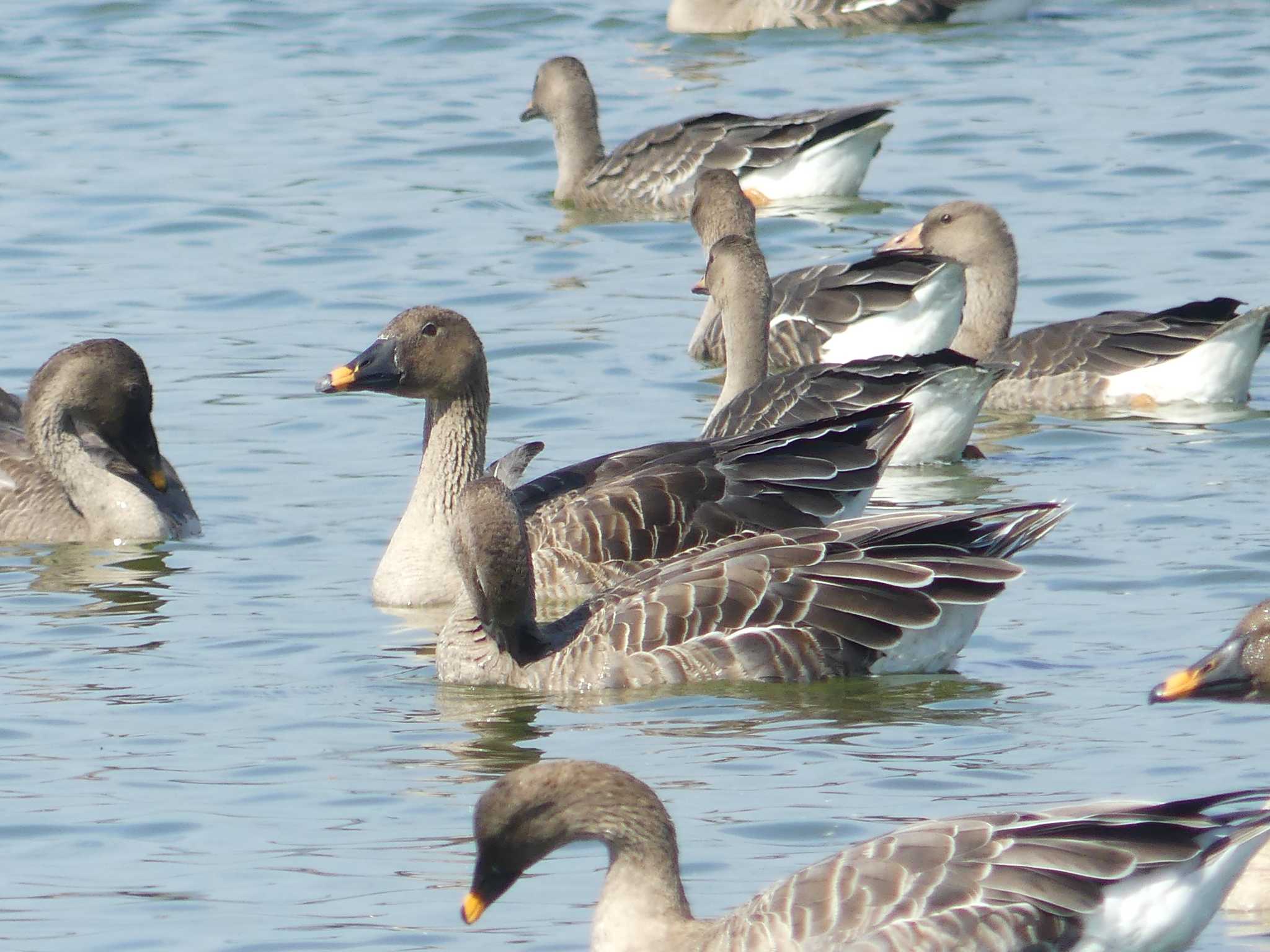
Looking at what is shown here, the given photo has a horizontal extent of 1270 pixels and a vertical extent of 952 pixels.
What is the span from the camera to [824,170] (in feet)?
66.2

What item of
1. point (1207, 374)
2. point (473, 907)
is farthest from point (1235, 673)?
point (1207, 374)

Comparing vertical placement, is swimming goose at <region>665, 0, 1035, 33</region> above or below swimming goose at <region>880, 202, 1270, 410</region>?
above

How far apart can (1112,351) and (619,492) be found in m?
4.57

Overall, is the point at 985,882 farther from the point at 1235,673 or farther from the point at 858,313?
the point at 858,313

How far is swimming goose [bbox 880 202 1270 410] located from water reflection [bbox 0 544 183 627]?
5.45 meters

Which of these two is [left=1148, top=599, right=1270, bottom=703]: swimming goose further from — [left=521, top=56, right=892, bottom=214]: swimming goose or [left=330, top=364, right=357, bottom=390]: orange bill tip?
[left=521, top=56, right=892, bottom=214]: swimming goose

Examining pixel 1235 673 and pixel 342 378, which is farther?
pixel 342 378

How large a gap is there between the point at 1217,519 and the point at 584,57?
14151 mm

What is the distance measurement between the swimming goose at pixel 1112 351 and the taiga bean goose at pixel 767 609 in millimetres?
→ 4864

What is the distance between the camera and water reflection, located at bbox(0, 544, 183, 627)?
1166 cm

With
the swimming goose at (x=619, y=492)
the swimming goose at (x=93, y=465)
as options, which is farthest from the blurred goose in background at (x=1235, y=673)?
the swimming goose at (x=93, y=465)

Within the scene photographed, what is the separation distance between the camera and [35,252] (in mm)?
18750

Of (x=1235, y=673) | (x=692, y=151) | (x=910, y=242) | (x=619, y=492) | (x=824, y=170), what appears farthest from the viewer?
(x=824, y=170)


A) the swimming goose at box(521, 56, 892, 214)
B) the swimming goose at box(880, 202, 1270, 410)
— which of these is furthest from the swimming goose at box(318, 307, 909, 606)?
the swimming goose at box(521, 56, 892, 214)
